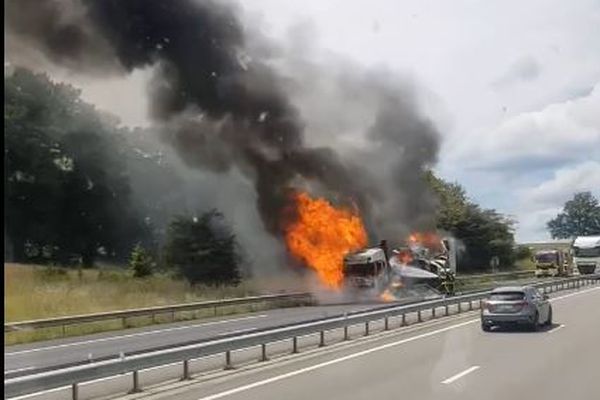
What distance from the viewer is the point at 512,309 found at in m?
23.1

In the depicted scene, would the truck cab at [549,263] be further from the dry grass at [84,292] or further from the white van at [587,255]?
the dry grass at [84,292]

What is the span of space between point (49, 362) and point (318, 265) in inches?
777

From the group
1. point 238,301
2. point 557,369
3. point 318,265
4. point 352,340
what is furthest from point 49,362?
point 318,265

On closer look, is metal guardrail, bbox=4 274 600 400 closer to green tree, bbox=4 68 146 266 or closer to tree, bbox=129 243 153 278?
green tree, bbox=4 68 146 266

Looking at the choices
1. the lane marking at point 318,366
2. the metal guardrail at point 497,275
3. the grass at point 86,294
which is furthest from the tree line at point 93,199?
the metal guardrail at point 497,275

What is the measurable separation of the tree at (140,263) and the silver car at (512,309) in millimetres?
17413

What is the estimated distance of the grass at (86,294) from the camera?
25.6m

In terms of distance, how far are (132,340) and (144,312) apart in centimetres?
653

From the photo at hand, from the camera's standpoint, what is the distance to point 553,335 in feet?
70.7

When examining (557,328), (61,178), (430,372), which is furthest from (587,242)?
(430,372)

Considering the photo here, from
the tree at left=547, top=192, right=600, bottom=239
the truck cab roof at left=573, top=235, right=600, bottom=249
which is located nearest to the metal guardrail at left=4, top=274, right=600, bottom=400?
the truck cab roof at left=573, top=235, right=600, bottom=249

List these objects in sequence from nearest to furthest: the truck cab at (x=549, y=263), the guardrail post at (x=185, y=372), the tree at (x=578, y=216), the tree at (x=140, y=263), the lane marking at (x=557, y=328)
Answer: the guardrail post at (x=185, y=372) → the lane marking at (x=557, y=328) → the tree at (x=140, y=263) → the truck cab at (x=549, y=263) → the tree at (x=578, y=216)

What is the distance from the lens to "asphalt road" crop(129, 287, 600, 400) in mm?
11695

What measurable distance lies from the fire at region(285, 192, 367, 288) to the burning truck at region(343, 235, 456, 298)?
599 mm
